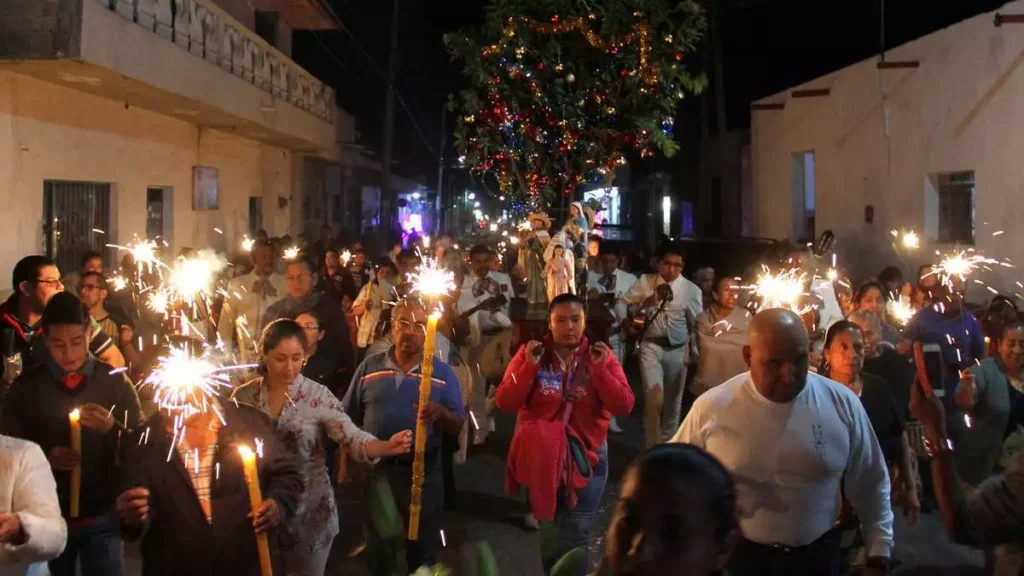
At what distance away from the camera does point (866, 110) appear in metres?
16.9

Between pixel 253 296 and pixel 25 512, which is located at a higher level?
pixel 253 296

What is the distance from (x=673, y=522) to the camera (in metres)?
2.16

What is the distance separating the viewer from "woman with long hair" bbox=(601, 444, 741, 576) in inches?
84.5

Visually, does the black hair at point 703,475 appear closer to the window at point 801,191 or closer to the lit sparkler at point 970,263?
the lit sparkler at point 970,263

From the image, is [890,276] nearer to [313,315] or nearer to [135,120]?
[313,315]

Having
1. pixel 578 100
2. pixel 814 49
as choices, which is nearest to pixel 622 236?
pixel 814 49

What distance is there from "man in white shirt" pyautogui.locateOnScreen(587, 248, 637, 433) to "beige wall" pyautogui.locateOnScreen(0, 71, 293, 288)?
593 cm

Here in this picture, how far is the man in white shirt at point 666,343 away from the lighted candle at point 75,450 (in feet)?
18.4

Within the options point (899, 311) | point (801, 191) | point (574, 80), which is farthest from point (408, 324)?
point (801, 191)

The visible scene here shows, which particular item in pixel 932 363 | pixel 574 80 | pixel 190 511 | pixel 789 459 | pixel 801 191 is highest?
pixel 574 80

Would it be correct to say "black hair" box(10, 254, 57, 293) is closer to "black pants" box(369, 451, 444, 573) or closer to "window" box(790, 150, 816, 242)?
"black pants" box(369, 451, 444, 573)

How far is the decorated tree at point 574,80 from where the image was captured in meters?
11.7

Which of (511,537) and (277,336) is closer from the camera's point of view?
(277,336)

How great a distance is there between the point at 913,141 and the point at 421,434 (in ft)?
39.3
